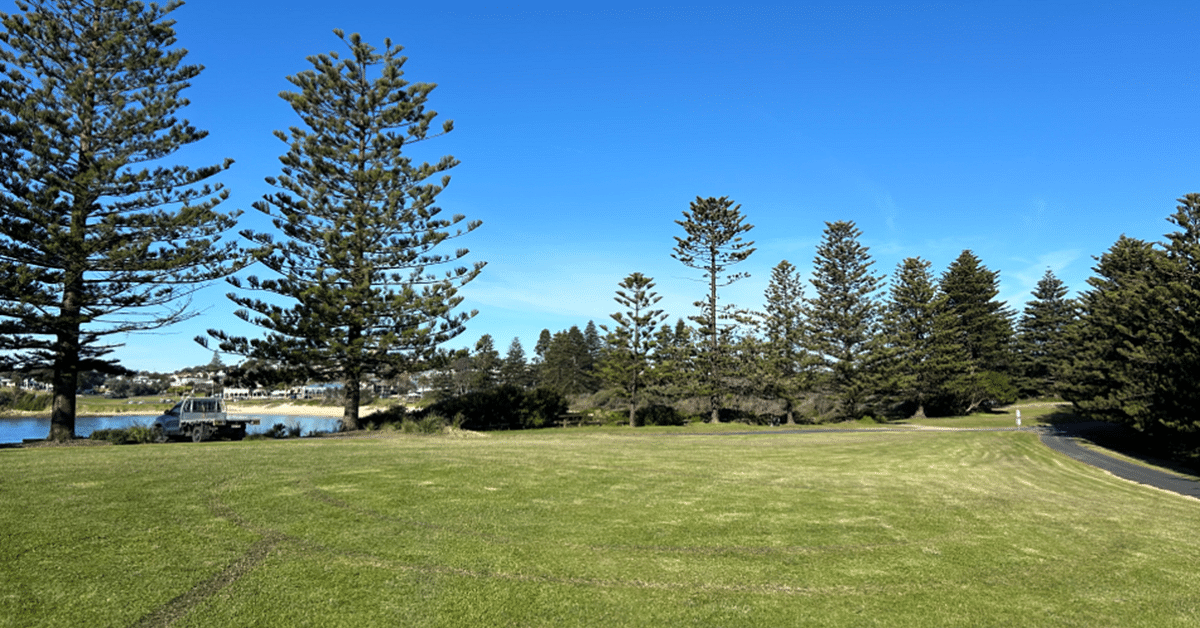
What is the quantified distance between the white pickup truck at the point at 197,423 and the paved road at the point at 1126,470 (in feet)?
81.1

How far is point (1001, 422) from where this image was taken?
35625 millimetres

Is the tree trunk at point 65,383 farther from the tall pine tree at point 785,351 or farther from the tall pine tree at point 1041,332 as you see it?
the tall pine tree at point 1041,332

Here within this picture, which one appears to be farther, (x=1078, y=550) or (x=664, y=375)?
(x=664, y=375)

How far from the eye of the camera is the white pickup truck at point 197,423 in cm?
1698

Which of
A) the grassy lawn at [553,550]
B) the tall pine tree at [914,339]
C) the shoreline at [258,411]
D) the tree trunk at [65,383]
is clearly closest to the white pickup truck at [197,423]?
the tree trunk at [65,383]

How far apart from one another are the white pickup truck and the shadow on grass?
1118 inches

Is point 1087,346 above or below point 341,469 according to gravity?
above

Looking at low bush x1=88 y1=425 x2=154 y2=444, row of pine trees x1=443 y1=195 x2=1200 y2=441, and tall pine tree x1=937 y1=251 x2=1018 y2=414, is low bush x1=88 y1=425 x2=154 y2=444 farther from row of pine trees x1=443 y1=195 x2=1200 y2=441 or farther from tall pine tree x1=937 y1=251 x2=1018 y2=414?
tall pine tree x1=937 y1=251 x2=1018 y2=414

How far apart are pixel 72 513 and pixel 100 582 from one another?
232 cm

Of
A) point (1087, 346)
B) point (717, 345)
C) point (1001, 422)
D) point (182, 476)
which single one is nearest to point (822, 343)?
point (717, 345)

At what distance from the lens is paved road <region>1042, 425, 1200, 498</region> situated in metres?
13.9

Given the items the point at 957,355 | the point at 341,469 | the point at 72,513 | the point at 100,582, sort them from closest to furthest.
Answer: the point at 100,582 < the point at 72,513 < the point at 341,469 < the point at 957,355

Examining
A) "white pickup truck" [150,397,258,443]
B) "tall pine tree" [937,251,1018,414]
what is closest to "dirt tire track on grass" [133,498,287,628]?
"white pickup truck" [150,397,258,443]

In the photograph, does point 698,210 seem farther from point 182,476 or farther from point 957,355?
point 182,476
